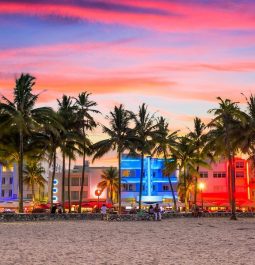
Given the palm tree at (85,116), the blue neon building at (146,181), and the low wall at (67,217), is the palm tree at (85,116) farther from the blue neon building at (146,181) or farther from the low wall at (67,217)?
the blue neon building at (146,181)

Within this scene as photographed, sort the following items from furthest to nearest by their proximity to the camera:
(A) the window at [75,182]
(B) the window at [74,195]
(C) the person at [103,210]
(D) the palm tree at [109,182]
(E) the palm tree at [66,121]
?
(A) the window at [75,182], (B) the window at [74,195], (D) the palm tree at [109,182], (E) the palm tree at [66,121], (C) the person at [103,210]

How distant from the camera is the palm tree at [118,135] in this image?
57.9m

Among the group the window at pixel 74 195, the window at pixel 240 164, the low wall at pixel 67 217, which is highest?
the window at pixel 240 164

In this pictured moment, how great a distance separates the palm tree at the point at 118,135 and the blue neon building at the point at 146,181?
2140 inches

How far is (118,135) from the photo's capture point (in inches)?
2301

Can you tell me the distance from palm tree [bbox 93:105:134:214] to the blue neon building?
54352 millimetres

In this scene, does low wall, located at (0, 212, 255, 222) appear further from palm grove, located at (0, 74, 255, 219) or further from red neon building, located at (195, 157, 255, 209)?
red neon building, located at (195, 157, 255, 209)

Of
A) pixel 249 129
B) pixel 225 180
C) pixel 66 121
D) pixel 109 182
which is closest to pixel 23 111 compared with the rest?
pixel 66 121

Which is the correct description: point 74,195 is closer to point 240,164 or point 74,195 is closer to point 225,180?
point 225,180

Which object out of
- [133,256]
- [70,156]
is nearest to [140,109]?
[70,156]

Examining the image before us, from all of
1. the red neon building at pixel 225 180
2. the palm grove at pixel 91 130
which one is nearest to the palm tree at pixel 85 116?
the palm grove at pixel 91 130

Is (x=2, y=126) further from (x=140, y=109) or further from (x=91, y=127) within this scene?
(x=140, y=109)

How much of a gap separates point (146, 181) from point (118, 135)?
5670 centimetres

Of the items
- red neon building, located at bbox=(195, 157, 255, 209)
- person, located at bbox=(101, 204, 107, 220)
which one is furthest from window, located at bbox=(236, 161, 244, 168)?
person, located at bbox=(101, 204, 107, 220)
